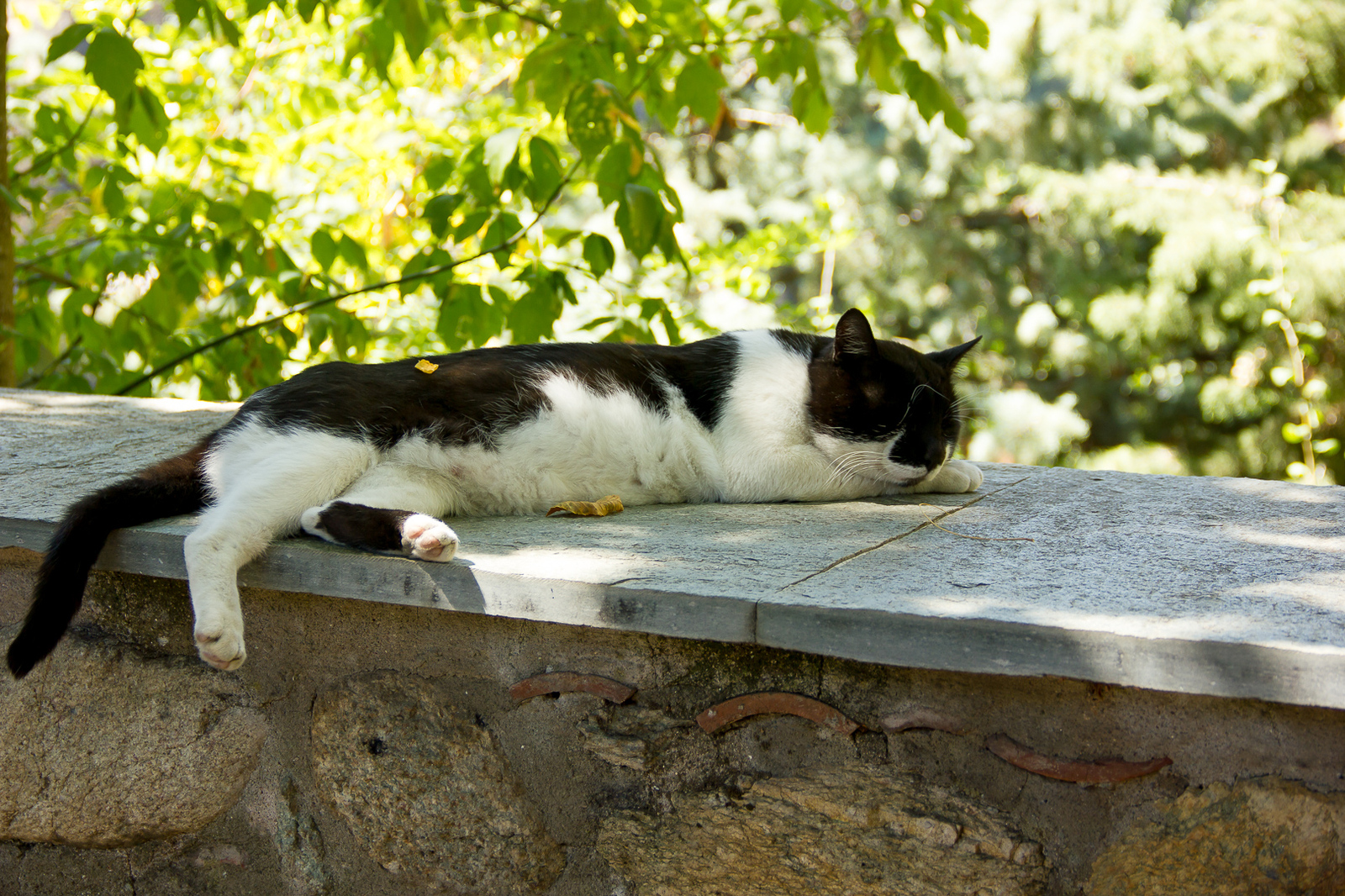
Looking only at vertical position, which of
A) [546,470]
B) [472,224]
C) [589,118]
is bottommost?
[546,470]

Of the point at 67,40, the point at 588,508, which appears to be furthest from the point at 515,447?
the point at 67,40

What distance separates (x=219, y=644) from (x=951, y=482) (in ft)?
4.98

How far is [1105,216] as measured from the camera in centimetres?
666

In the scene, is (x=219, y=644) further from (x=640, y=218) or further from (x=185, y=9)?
(x=185, y=9)

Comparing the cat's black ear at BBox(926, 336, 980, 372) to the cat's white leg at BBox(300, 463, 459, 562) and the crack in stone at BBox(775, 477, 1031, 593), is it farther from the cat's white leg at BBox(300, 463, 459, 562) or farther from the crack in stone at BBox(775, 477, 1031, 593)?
the cat's white leg at BBox(300, 463, 459, 562)

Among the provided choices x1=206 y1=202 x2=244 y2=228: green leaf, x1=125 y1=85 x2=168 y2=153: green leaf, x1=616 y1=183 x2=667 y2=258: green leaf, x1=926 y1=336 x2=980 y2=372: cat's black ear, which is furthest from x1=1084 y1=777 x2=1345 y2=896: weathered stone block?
x1=206 y1=202 x2=244 y2=228: green leaf

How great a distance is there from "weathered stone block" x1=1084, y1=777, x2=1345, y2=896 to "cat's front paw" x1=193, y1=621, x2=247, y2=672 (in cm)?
118

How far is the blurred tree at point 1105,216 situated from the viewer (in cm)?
613

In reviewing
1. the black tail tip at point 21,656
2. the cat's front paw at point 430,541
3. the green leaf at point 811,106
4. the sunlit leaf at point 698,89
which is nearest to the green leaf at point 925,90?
the green leaf at point 811,106

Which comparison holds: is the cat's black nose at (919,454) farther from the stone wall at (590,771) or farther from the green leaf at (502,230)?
the green leaf at (502,230)

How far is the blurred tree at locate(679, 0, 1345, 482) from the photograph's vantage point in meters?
6.13

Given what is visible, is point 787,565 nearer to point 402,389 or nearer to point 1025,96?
point 402,389

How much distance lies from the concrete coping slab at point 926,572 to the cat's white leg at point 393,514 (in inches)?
1.2

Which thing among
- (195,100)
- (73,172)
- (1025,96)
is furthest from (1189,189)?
(73,172)
